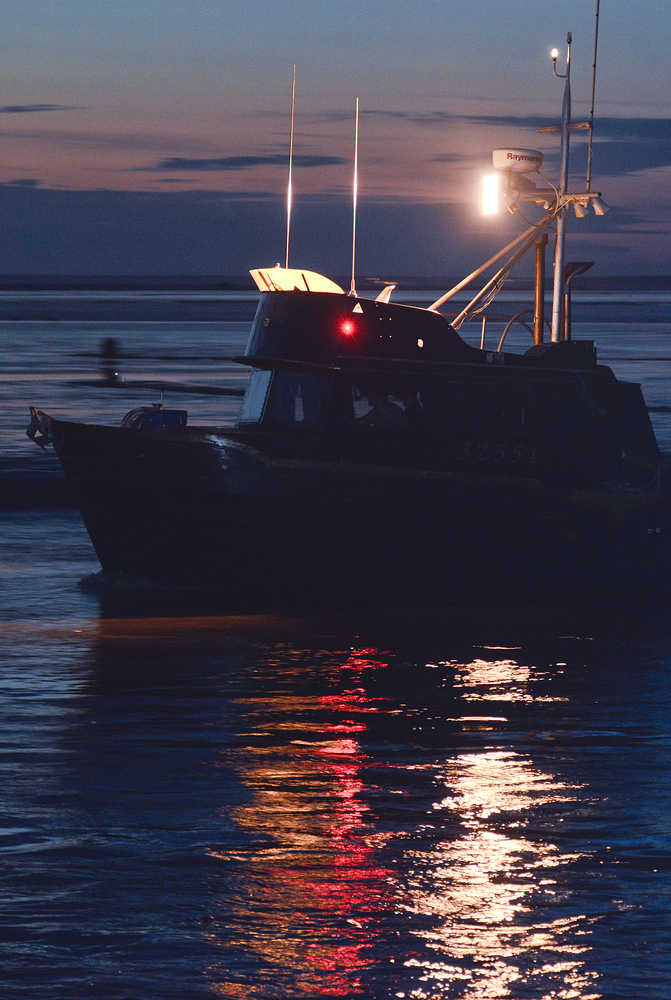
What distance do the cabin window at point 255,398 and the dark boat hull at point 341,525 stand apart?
782mm

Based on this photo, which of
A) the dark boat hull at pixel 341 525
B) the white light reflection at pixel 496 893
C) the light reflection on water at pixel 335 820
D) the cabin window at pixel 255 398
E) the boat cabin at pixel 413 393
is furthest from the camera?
the cabin window at pixel 255 398

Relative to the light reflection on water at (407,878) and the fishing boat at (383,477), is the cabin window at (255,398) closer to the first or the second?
the fishing boat at (383,477)

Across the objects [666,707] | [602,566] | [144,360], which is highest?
[144,360]

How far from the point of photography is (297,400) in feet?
46.3

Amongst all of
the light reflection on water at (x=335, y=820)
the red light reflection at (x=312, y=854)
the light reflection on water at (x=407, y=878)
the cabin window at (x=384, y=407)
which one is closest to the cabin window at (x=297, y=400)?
the cabin window at (x=384, y=407)

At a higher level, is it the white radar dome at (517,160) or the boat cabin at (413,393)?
the white radar dome at (517,160)

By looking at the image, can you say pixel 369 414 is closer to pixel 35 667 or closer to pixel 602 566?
pixel 602 566

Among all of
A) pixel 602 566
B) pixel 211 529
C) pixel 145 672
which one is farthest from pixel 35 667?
pixel 602 566

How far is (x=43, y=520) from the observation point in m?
20.3

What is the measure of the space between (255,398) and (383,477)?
1.80m

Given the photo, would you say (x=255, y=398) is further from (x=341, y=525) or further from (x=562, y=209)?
(x=562, y=209)

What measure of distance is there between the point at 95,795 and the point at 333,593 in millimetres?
6062

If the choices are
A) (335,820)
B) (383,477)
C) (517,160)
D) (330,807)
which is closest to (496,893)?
(335,820)

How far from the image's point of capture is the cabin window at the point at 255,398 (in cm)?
1431
